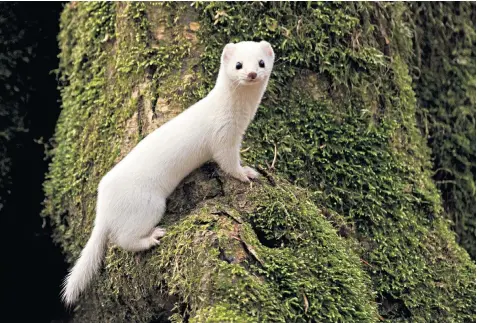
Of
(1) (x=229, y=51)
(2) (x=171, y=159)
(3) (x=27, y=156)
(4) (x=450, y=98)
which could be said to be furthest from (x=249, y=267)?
(4) (x=450, y=98)

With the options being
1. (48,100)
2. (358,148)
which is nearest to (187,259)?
(358,148)

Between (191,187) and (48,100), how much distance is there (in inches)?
99.4

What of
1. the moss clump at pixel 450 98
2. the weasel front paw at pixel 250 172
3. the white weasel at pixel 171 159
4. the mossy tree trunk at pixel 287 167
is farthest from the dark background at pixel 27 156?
the moss clump at pixel 450 98

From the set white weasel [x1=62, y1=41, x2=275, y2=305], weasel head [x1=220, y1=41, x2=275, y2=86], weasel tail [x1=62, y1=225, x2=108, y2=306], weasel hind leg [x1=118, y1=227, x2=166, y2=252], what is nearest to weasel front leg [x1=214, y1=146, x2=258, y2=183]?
white weasel [x1=62, y1=41, x2=275, y2=305]

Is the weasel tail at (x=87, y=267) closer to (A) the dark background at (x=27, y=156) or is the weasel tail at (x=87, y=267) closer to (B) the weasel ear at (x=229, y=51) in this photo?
(B) the weasel ear at (x=229, y=51)

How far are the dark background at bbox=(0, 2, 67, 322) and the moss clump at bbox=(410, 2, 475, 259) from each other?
311cm

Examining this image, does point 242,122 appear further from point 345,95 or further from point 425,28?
point 425,28

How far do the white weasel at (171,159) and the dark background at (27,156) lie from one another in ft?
6.00

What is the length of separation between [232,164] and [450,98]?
264cm

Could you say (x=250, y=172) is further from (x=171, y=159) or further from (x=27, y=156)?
(x=27, y=156)

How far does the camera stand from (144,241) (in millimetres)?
3426

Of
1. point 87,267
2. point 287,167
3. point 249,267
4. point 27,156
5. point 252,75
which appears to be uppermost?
point 252,75

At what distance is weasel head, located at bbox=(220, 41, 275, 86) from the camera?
347 cm

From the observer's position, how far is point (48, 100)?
5.60 meters
